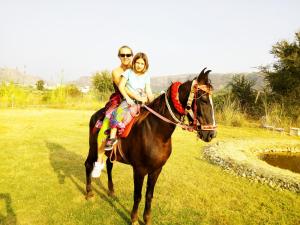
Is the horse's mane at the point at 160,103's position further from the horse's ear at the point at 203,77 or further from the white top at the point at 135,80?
the white top at the point at 135,80

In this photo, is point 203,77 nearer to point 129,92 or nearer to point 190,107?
point 190,107

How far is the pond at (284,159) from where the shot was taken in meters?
10.3

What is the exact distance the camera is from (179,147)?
11.6 meters

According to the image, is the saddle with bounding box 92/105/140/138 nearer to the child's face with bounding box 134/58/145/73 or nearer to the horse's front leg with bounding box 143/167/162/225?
the child's face with bounding box 134/58/145/73

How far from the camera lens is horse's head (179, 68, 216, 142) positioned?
148 inches

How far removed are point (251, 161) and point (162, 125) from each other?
248 inches

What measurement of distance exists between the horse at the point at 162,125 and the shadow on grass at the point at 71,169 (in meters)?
1.01

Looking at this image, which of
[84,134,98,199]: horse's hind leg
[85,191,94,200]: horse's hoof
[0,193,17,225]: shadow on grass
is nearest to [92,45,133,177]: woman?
[84,134,98,199]: horse's hind leg

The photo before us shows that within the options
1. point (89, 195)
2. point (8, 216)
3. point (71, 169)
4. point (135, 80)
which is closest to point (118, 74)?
point (135, 80)

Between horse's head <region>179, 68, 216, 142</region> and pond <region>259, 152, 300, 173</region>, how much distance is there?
24.5 feet

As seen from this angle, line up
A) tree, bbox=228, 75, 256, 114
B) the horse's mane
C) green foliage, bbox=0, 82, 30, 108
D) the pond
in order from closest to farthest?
the horse's mane → the pond → tree, bbox=228, 75, 256, 114 → green foliage, bbox=0, 82, 30, 108

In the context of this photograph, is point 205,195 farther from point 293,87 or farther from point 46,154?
point 293,87

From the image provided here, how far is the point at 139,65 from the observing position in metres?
4.69

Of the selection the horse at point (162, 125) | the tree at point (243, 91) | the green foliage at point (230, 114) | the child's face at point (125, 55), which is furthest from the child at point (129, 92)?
the tree at point (243, 91)
